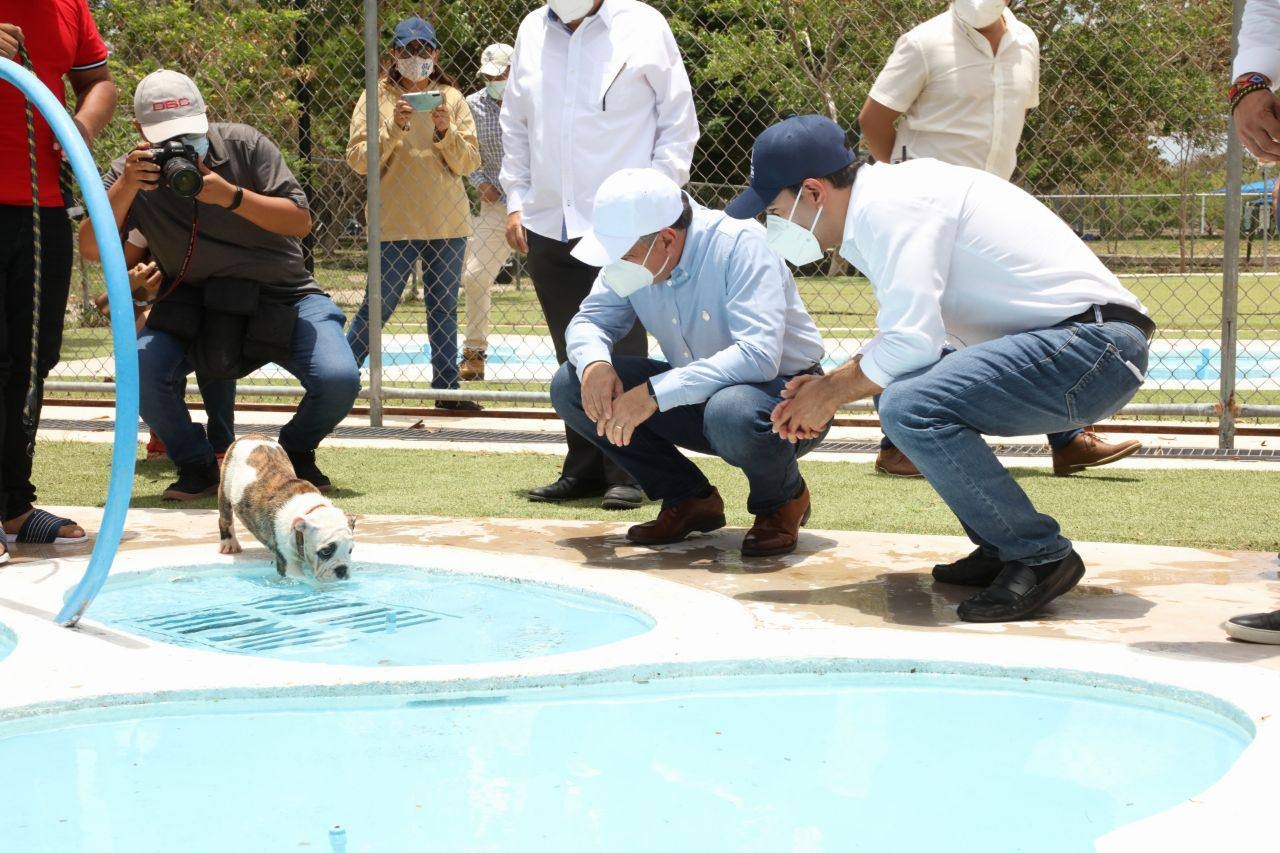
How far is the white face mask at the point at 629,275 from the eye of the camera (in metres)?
4.47

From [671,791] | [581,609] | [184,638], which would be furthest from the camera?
[581,609]

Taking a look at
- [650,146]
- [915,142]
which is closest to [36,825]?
[650,146]

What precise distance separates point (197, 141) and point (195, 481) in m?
1.38

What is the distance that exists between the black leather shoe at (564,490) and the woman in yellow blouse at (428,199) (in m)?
2.71

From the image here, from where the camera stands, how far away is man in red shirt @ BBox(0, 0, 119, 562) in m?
4.64

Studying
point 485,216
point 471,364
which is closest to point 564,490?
point 471,364

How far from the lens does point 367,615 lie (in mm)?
4047

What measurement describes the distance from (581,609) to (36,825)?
70.8 inches

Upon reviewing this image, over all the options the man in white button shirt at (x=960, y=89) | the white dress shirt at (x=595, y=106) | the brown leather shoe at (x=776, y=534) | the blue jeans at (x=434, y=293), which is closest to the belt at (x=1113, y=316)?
the brown leather shoe at (x=776, y=534)

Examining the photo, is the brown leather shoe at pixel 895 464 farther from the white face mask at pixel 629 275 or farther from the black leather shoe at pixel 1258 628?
the black leather shoe at pixel 1258 628

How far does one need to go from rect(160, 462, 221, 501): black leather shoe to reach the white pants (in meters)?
3.48

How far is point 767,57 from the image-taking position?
10.4 meters

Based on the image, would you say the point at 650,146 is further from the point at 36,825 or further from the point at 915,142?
the point at 36,825

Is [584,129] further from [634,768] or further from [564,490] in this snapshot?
A: [634,768]
